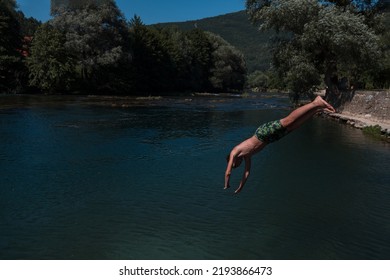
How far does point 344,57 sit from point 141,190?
98.9 feet

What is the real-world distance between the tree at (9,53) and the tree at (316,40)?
4033 cm

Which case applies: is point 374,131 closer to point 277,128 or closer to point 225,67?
point 277,128

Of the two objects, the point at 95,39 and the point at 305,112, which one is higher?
the point at 95,39

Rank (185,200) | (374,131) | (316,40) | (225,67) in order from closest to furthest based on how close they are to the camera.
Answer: (185,200) → (374,131) → (316,40) → (225,67)

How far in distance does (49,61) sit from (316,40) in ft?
142

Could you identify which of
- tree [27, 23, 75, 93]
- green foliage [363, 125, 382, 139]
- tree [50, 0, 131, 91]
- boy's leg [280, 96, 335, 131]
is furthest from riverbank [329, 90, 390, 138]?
tree [27, 23, 75, 93]

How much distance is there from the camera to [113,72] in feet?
246

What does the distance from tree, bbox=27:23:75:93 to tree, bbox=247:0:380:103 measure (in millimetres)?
34601

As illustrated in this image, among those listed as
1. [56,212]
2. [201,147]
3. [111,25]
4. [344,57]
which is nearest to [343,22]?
[344,57]

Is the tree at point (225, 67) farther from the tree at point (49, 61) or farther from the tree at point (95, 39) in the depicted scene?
the tree at point (49, 61)

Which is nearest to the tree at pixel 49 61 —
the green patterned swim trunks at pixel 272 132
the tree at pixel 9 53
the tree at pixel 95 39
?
the tree at pixel 95 39

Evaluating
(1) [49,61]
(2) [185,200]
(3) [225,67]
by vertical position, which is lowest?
(2) [185,200]

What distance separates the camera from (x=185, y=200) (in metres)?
13.7

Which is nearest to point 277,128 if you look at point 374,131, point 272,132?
point 272,132
